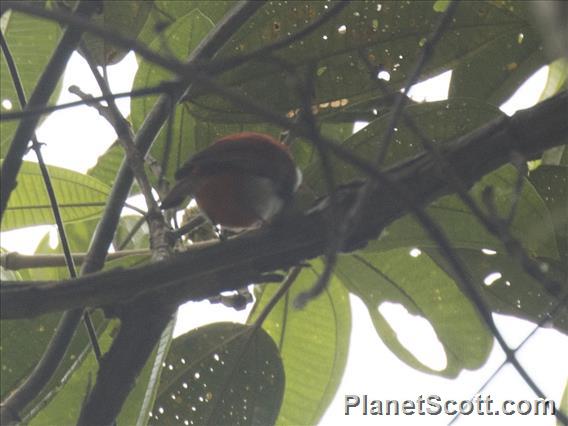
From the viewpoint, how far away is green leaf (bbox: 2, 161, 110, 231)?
1.59 meters

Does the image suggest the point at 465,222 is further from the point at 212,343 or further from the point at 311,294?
the point at 311,294

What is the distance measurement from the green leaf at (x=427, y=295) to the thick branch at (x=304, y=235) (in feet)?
1.85

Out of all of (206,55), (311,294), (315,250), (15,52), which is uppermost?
(15,52)

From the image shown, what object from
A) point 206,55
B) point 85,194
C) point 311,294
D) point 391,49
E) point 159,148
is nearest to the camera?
point 311,294

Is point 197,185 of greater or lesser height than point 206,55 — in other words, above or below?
below

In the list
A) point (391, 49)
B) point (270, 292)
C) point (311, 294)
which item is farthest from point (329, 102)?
point (311, 294)

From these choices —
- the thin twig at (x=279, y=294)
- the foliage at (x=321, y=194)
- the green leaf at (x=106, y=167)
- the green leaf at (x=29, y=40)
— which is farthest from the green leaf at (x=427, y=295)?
the green leaf at (x=29, y=40)

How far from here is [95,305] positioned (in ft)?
3.26

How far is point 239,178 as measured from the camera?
135cm

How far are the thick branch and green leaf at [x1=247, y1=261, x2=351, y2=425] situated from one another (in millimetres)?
638

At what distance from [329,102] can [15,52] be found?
54cm

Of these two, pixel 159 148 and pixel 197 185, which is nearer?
pixel 197 185

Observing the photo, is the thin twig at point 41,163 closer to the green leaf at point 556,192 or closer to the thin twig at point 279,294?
the thin twig at point 279,294

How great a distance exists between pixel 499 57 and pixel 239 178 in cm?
42
